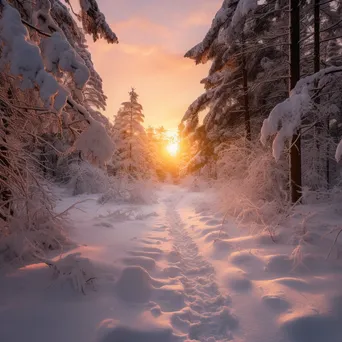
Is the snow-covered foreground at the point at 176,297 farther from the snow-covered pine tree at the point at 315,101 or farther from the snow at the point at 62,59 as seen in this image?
the snow at the point at 62,59

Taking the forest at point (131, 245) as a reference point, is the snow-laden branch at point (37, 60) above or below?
above

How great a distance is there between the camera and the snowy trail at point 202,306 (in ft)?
9.09

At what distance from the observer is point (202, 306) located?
10.8 feet

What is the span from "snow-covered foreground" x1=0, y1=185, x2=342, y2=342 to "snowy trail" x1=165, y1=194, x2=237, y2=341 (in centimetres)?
1

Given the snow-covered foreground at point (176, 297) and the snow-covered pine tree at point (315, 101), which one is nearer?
the snow-covered foreground at point (176, 297)

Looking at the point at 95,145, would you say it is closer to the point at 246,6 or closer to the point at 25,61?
the point at 25,61

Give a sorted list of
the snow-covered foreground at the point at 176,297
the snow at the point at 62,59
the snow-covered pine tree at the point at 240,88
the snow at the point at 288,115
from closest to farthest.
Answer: the snow-covered foreground at the point at 176,297 → the snow at the point at 62,59 → the snow at the point at 288,115 → the snow-covered pine tree at the point at 240,88

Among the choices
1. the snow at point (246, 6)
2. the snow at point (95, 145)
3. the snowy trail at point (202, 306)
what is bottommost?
the snowy trail at point (202, 306)

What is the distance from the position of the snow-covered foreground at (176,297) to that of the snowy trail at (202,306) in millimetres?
12

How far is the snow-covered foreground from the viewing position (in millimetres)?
2562

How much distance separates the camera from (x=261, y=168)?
27.6 ft

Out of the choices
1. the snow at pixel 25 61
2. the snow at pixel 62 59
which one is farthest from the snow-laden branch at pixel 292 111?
the snow at pixel 25 61

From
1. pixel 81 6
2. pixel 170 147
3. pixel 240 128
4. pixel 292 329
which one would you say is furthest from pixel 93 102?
pixel 170 147

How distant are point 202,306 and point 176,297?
1.32 ft
